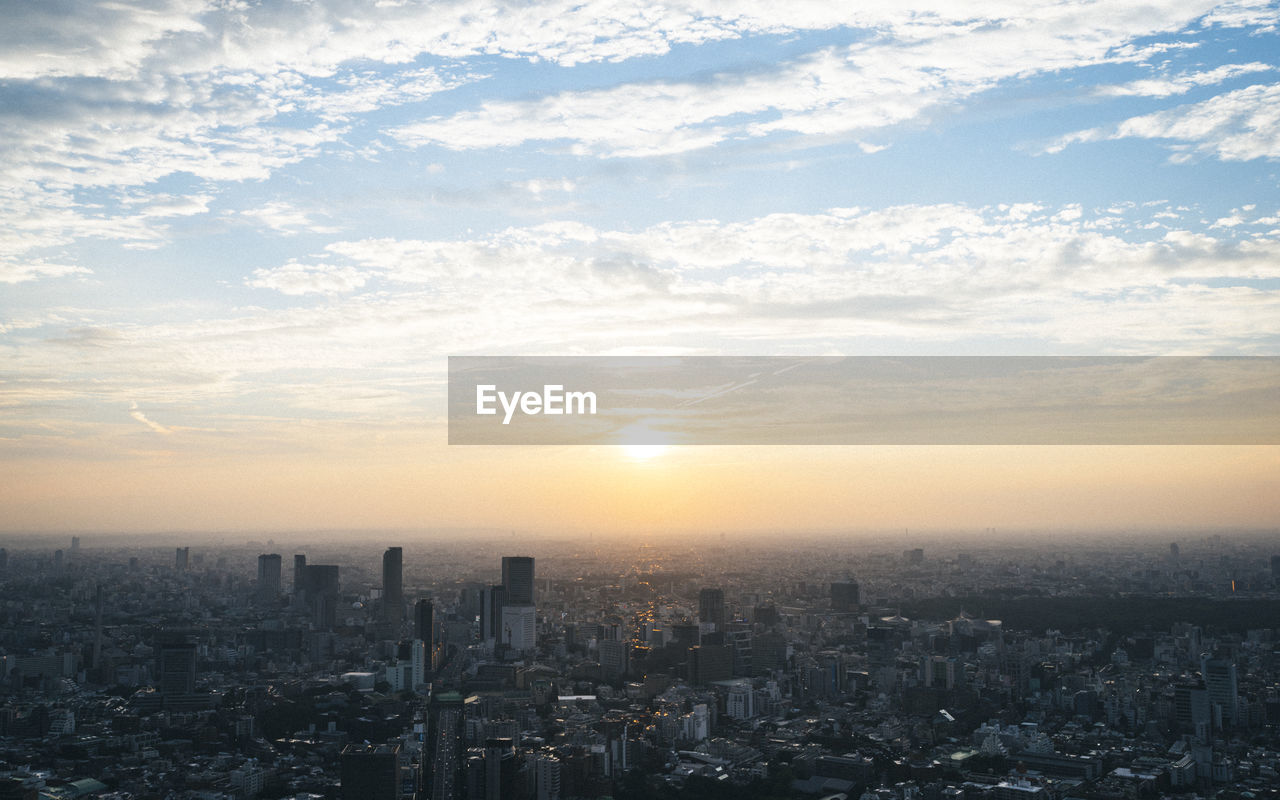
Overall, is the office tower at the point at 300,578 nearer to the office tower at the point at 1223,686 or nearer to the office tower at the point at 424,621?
the office tower at the point at 424,621

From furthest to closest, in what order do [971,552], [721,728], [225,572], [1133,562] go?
[971,552] < [1133,562] < [225,572] < [721,728]

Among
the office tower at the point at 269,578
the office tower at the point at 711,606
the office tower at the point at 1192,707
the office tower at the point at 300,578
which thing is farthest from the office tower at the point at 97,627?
the office tower at the point at 1192,707

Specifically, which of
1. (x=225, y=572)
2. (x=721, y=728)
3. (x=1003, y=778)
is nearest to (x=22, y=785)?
(x=721, y=728)

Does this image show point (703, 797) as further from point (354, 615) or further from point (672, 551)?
point (672, 551)

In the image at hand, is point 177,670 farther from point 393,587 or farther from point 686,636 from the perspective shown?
point 393,587

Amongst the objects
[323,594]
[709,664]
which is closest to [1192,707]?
[709,664]

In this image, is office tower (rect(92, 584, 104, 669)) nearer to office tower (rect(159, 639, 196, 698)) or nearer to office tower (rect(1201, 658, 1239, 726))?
office tower (rect(159, 639, 196, 698))
